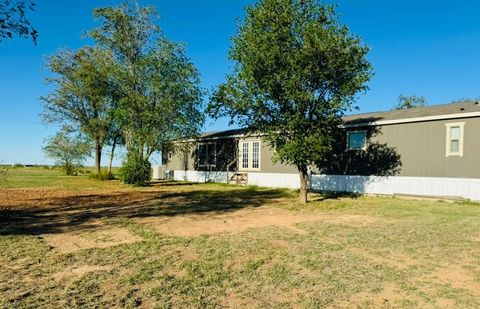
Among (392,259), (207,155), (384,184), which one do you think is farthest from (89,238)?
(207,155)

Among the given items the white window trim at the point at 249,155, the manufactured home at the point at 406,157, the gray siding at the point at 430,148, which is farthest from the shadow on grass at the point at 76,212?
the white window trim at the point at 249,155

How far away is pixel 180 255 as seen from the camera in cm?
687

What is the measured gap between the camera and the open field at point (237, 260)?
4793mm

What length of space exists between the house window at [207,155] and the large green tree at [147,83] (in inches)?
133

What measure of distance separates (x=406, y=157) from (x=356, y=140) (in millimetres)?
2922

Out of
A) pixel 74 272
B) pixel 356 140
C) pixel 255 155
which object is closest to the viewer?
pixel 74 272

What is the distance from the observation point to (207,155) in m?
31.8

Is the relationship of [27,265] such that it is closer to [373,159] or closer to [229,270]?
[229,270]

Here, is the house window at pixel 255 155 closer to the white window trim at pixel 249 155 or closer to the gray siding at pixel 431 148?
the white window trim at pixel 249 155

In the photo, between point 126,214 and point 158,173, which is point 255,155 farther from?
point 126,214

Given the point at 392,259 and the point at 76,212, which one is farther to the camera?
the point at 76,212

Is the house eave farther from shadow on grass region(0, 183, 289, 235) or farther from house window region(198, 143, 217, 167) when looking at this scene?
house window region(198, 143, 217, 167)

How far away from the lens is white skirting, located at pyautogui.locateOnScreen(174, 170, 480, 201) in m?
16.2

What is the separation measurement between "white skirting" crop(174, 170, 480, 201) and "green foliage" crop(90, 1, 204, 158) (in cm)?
702
